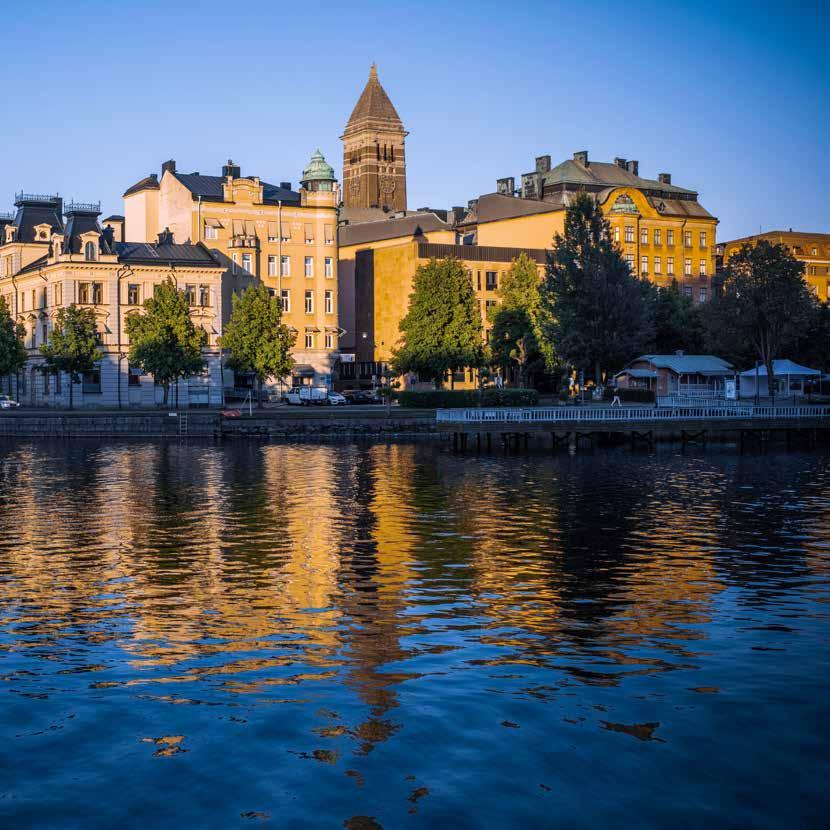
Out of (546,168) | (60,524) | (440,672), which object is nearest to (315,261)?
(546,168)

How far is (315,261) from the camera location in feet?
407

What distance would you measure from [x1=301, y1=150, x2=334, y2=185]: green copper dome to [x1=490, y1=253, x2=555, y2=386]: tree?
2602 cm

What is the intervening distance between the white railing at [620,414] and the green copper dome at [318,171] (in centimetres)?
5321

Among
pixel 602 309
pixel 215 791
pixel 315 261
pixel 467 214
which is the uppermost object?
pixel 467 214

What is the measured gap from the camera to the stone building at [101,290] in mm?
108750

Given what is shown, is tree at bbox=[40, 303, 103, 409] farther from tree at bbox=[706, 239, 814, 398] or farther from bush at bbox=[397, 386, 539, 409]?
tree at bbox=[706, 239, 814, 398]

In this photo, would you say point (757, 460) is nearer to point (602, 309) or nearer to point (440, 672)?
point (602, 309)

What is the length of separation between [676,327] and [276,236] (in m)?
42.6

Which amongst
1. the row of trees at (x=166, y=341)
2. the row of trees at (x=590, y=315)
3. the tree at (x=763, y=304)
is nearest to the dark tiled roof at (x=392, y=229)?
the row of trees at (x=590, y=315)

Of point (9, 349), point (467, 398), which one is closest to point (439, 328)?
point (467, 398)

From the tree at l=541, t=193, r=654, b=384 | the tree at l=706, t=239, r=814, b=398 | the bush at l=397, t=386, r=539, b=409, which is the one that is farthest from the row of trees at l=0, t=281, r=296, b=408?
the tree at l=706, t=239, r=814, b=398

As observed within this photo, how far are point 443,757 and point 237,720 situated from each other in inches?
131

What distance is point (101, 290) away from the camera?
109 m

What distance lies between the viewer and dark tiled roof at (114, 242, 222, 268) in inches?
4373
